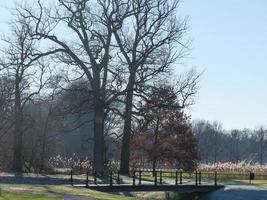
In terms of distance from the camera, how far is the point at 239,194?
109 feet

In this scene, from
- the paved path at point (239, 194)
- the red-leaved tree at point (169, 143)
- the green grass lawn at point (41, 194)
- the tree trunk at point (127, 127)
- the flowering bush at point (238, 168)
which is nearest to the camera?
the green grass lawn at point (41, 194)

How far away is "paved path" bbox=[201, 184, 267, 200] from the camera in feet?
109

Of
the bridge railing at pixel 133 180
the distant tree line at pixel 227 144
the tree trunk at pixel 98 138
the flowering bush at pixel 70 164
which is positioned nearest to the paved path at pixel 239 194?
the bridge railing at pixel 133 180

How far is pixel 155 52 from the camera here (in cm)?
4694

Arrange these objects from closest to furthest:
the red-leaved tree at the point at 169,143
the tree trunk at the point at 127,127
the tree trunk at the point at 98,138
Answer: the tree trunk at the point at 98,138, the tree trunk at the point at 127,127, the red-leaved tree at the point at 169,143

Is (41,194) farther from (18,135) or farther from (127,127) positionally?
(127,127)

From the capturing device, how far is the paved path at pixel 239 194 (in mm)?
33206

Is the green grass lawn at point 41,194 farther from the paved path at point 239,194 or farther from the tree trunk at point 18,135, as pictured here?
the tree trunk at point 18,135

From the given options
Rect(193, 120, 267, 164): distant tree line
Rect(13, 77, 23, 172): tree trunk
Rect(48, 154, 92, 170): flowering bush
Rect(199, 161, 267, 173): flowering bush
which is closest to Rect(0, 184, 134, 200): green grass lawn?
Rect(13, 77, 23, 172): tree trunk

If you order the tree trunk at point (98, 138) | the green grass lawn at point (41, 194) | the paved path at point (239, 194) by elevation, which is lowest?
the paved path at point (239, 194)

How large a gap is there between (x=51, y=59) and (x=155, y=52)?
7.98m

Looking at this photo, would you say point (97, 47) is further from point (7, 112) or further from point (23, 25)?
point (7, 112)

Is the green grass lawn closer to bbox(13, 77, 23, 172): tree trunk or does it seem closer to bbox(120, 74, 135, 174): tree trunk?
bbox(120, 74, 135, 174): tree trunk

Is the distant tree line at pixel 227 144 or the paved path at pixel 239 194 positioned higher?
the distant tree line at pixel 227 144
